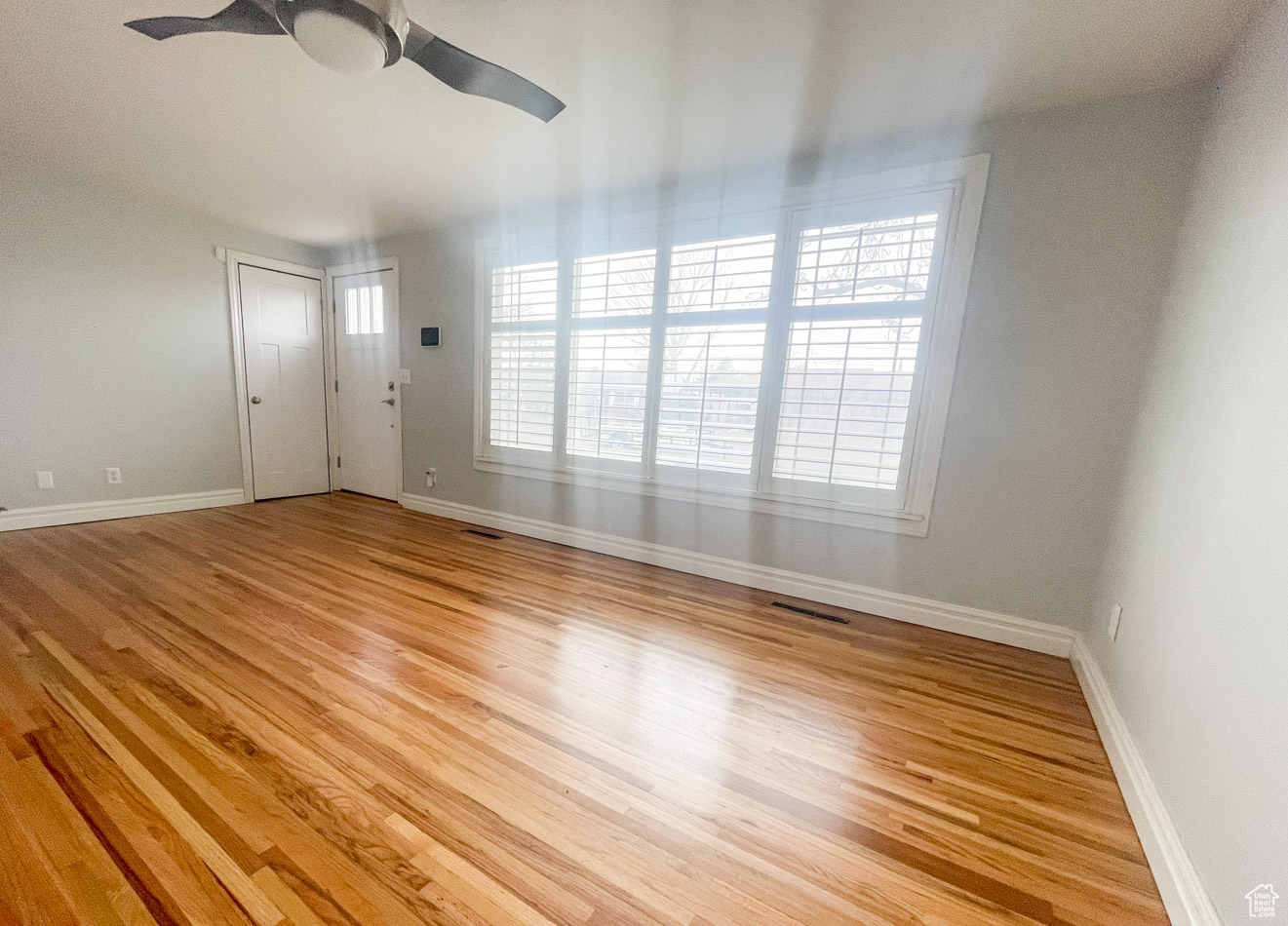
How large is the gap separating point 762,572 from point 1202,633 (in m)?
1.69

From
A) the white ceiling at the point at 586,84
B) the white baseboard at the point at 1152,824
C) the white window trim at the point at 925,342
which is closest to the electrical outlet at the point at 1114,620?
the white baseboard at the point at 1152,824

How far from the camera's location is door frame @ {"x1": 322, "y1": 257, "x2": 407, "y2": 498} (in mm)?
3939

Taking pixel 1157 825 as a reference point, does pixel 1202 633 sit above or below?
above

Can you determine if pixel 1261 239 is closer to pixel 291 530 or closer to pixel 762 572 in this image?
pixel 762 572

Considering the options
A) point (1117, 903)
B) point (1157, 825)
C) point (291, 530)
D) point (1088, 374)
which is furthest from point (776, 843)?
point (291, 530)

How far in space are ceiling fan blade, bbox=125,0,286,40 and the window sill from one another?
7.88 feet

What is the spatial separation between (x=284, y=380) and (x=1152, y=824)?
5778 mm

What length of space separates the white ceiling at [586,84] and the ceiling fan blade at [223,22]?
297mm

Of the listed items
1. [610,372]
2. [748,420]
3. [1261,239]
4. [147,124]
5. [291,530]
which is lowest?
[291,530]

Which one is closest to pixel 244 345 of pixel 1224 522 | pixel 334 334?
pixel 334 334

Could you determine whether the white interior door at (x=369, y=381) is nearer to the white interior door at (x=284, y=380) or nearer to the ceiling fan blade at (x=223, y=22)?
the white interior door at (x=284, y=380)

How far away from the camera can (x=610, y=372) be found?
301 centimetres

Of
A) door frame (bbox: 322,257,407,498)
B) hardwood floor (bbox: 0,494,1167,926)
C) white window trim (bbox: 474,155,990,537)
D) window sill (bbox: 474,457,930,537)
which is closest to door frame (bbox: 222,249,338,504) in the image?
door frame (bbox: 322,257,407,498)

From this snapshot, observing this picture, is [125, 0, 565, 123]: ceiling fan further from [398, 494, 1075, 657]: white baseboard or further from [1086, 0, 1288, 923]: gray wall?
[398, 494, 1075, 657]: white baseboard
